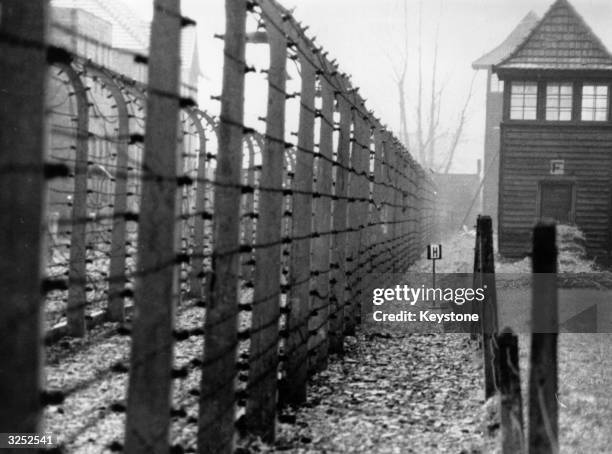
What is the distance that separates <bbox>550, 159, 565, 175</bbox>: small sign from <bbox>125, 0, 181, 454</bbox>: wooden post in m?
22.1

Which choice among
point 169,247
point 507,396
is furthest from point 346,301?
point 169,247

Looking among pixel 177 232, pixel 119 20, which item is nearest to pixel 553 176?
pixel 177 232

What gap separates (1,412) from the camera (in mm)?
1940

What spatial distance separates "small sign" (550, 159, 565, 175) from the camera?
Result: 78.6 ft

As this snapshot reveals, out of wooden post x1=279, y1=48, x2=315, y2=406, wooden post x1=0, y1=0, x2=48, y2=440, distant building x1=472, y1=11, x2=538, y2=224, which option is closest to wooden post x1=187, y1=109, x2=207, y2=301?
wooden post x1=279, y1=48, x2=315, y2=406

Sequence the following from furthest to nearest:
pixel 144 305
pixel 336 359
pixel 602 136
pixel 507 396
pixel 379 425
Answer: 1. pixel 602 136
2. pixel 336 359
3. pixel 379 425
4. pixel 507 396
5. pixel 144 305

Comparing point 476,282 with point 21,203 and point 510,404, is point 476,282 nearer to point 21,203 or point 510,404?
point 510,404

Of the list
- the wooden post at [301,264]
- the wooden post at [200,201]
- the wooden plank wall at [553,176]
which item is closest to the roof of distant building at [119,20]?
the wooden plank wall at [553,176]

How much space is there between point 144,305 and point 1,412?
3.61 feet

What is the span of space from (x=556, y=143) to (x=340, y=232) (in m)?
17.6

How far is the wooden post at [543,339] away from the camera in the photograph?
279 centimetres

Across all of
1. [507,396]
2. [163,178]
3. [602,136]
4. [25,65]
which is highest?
[602,136]

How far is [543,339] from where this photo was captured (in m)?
2.84

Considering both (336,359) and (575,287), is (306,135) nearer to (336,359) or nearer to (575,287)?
(336,359)
